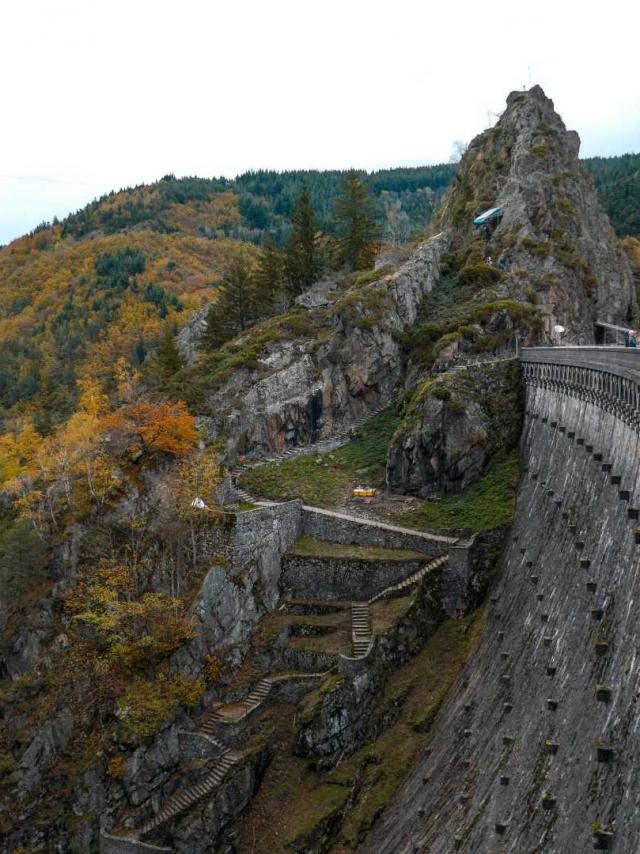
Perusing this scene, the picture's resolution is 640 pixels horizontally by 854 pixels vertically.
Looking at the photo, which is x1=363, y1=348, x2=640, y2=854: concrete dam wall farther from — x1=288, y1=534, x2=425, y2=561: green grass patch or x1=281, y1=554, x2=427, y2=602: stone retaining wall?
x1=281, y1=554, x2=427, y2=602: stone retaining wall

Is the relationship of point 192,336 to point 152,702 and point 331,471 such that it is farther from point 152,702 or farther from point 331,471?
point 152,702

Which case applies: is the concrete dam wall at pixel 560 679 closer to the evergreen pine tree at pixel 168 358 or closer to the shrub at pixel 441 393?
the shrub at pixel 441 393

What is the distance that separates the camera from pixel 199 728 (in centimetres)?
3450

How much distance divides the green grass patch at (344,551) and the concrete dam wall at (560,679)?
5.13m

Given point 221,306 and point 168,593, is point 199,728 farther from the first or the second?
point 221,306

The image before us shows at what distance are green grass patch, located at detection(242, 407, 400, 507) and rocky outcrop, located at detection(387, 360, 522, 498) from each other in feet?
10.3

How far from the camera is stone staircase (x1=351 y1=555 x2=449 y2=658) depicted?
3450 centimetres

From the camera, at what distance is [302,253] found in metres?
70.2

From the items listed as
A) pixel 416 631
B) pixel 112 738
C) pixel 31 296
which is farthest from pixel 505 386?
pixel 31 296

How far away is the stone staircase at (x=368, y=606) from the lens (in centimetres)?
3450

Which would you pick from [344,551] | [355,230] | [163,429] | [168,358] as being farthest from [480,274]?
[344,551]

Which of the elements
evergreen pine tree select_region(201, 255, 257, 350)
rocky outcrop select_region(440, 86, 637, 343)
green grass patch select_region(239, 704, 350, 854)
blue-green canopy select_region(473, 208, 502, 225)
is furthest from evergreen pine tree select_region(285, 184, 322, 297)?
green grass patch select_region(239, 704, 350, 854)

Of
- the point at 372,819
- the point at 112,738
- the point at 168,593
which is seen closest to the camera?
the point at 372,819

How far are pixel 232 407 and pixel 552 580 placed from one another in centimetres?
2841
